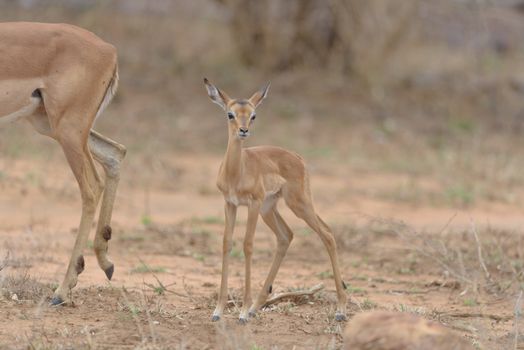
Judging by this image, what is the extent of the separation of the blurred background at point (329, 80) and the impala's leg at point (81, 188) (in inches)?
251

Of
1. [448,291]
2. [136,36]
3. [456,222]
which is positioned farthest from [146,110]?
[448,291]

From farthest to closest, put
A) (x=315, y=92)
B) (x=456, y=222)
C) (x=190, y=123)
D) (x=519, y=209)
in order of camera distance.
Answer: (x=315, y=92), (x=190, y=123), (x=519, y=209), (x=456, y=222)

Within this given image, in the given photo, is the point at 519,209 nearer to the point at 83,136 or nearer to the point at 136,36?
the point at 83,136

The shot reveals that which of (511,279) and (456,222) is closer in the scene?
(511,279)

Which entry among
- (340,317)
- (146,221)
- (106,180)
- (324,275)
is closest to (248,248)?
(340,317)

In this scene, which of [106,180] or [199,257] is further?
[199,257]

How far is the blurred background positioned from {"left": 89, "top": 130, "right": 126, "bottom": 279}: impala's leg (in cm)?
589

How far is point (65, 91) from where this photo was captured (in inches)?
258

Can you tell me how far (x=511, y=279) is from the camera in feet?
26.0

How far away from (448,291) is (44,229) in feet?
12.5

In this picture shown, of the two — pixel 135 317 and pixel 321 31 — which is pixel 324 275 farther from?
pixel 321 31

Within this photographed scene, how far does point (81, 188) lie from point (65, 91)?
0.64 metres

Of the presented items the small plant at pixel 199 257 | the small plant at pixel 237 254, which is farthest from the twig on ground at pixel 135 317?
the small plant at pixel 237 254

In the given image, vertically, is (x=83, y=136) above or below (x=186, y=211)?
above
